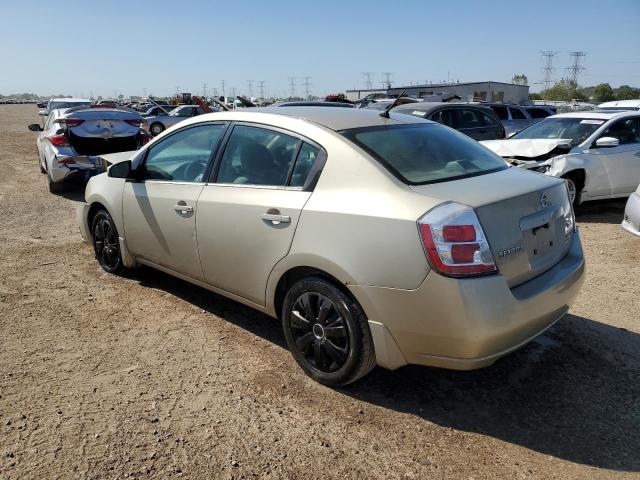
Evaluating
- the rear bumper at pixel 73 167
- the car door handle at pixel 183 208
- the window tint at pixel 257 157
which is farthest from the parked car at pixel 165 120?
the window tint at pixel 257 157

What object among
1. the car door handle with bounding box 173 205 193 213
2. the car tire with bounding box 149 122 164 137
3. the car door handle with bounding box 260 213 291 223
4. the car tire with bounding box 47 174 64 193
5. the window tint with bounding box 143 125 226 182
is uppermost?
the window tint with bounding box 143 125 226 182

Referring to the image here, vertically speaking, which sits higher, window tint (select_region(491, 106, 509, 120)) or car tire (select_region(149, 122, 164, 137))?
window tint (select_region(491, 106, 509, 120))

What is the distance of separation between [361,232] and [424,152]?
0.90 m

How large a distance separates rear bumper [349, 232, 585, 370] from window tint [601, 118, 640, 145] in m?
6.32

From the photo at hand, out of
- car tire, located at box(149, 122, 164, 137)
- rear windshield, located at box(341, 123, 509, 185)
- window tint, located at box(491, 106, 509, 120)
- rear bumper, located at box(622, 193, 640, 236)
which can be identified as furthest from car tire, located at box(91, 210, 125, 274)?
car tire, located at box(149, 122, 164, 137)

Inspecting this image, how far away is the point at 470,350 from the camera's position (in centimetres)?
264

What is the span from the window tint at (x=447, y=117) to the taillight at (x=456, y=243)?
26.1 ft

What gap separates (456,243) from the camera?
258cm

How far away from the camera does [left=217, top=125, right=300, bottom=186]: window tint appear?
3.38m

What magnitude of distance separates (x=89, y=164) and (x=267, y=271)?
23.0ft

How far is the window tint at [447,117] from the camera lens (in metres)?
10.2

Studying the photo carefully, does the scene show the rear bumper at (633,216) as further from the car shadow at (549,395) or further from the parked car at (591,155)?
the parked car at (591,155)

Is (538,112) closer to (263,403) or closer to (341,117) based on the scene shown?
(341,117)

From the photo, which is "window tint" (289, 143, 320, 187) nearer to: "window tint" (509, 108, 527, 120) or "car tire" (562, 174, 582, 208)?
"car tire" (562, 174, 582, 208)
